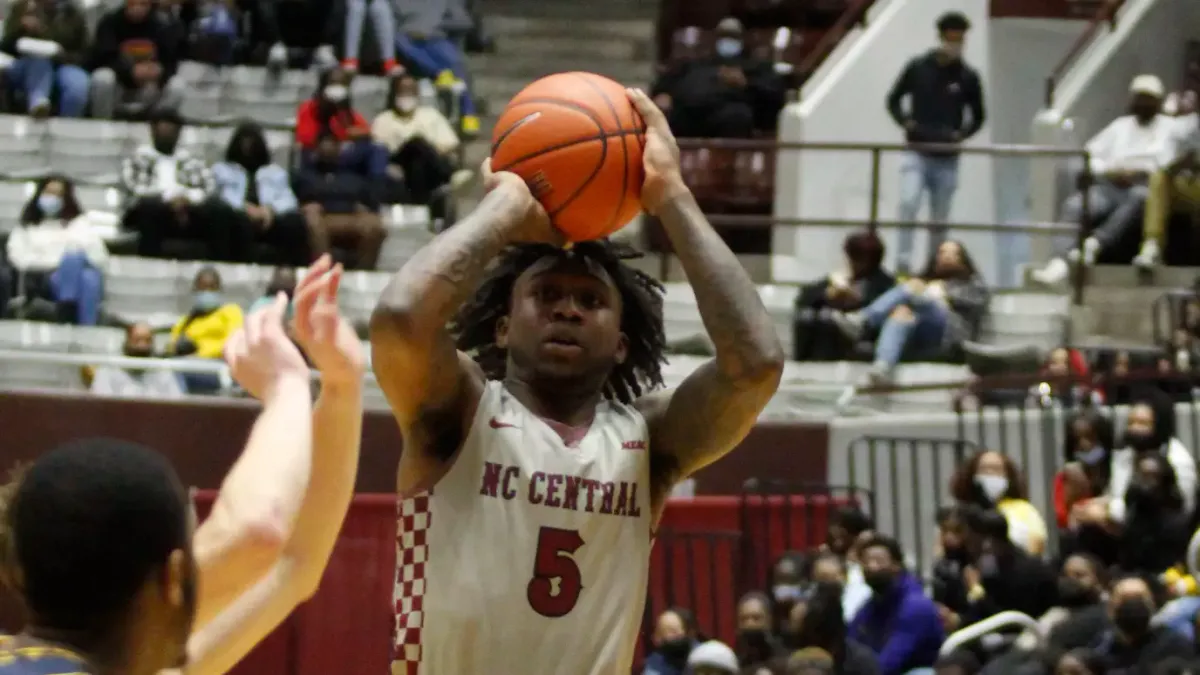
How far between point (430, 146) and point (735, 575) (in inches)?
210

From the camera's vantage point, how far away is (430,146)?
1599cm

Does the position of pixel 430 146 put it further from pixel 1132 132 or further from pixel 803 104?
pixel 1132 132

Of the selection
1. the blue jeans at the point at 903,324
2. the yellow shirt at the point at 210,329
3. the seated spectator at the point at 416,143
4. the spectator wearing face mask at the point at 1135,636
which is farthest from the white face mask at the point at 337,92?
the spectator wearing face mask at the point at 1135,636

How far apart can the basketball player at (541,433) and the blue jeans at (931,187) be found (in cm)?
1056

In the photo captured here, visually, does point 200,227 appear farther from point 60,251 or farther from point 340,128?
point 340,128

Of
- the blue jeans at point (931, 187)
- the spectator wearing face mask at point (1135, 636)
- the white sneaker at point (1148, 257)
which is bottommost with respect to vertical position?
the spectator wearing face mask at point (1135, 636)

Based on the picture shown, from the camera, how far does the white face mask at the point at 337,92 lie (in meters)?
16.0

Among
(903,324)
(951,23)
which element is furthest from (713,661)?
(951,23)

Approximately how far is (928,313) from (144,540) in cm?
1152

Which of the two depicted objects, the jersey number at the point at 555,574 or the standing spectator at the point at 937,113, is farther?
the standing spectator at the point at 937,113

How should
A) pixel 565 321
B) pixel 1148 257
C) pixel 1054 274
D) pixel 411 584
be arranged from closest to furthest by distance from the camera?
pixel 411 584
pixel 565 321
pixel 1148 257
pixel 1054 274

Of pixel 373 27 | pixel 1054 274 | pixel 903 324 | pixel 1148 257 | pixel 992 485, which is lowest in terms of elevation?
pixel 992 485

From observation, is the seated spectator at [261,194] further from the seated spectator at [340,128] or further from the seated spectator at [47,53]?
the seated spectator at [47,53]

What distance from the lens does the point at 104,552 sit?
261 cm
